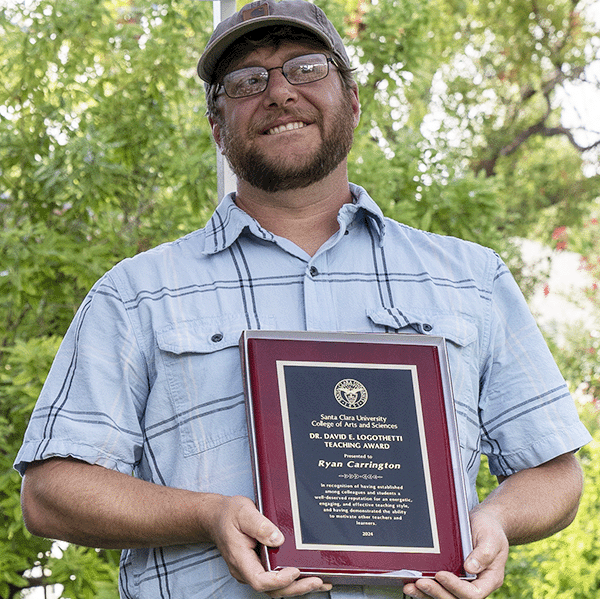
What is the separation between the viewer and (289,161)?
1792mm

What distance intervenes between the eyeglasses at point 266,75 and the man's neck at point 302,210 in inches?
8.1

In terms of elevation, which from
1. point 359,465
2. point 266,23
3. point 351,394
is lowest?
point 359,465

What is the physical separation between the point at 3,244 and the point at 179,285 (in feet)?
6.14

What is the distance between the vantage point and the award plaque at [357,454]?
53.7 inches

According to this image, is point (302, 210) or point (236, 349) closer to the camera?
point (236, 349)

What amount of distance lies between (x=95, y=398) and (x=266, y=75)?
77 cm

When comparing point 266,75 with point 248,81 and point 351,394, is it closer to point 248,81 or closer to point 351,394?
point 248,81

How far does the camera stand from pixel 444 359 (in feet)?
4.99

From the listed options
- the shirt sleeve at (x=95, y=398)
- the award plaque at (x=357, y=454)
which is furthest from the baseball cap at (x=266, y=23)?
the award plaque at (x=357, y=454)

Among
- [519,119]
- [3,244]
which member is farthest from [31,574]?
[519,119]

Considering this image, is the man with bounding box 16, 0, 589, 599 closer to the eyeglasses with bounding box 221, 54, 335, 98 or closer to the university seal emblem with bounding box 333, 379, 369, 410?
the eyeglasses with bounding box 221, 54, 335, 98

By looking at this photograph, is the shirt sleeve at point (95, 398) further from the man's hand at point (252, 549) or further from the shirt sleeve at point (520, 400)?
the shirt sleeve at point (520, 400)

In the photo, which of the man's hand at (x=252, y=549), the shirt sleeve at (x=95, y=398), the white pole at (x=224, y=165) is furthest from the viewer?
the white pole at (x=224, y=165)

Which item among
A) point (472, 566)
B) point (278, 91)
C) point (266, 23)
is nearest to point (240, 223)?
point (278, 91)
